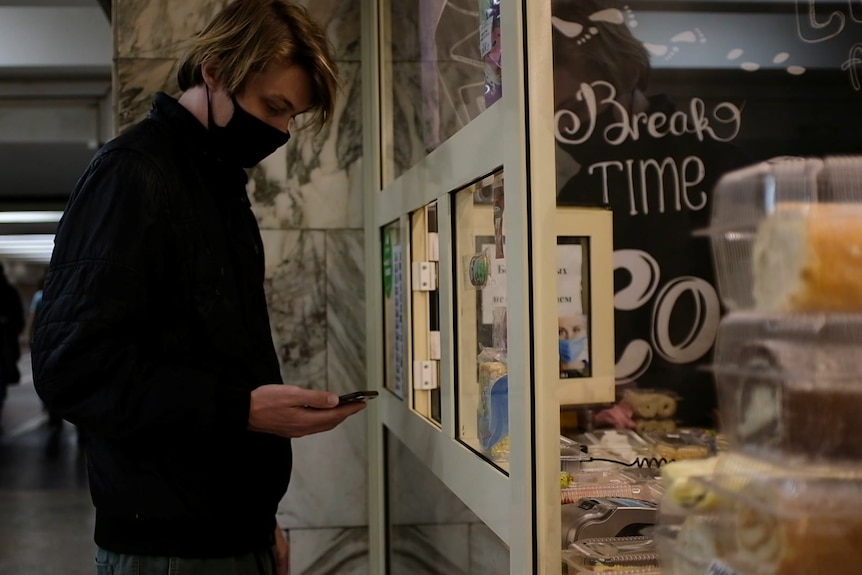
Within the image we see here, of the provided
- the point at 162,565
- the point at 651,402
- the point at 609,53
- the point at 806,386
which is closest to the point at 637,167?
the point at 609,53

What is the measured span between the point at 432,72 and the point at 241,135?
47 cm

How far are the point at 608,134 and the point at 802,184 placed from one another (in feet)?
4.80

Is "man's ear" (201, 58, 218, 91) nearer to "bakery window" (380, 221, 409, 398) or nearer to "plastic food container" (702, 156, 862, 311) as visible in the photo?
"bakery window" (380, 221, 409, 398)

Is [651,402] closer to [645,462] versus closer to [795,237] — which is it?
[645,462]

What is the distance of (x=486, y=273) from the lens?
1342 millimetres

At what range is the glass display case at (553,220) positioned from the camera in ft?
3.47

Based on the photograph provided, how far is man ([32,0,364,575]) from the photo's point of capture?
51.9 inches

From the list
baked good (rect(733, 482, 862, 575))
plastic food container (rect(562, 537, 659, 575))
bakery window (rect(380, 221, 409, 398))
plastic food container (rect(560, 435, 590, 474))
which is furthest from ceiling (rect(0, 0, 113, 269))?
baked good (rect(733, 482, 862, 575))

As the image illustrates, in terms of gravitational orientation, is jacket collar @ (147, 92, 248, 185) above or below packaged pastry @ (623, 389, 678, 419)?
above

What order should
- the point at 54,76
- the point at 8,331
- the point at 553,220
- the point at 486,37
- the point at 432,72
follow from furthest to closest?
1. the point at 8,331
2. the point at 54,76
3. the point at 432,72
4. the point at 486,37
5. the point at 553,220

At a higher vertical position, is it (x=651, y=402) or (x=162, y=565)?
(x=651, y=402)

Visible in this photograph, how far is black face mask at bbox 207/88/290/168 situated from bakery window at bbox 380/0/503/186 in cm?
34

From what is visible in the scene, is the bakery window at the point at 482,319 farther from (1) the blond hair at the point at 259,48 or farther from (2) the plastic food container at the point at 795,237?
(2) the plastic food container at the point at 795,237

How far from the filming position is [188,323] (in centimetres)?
144
